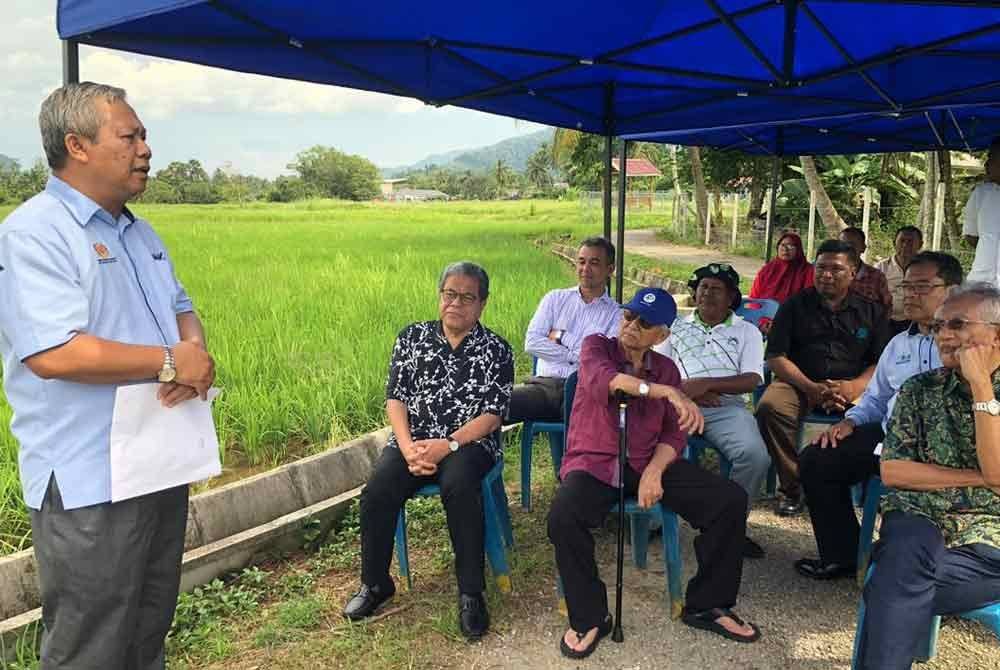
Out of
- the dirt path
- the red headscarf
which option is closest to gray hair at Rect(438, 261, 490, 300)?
the red headscarf

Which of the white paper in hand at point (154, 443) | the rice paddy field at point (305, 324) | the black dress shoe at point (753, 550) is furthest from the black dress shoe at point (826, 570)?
the white paper in hand at point (154, 443)

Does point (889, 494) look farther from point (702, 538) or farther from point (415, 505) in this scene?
point (415, 505)

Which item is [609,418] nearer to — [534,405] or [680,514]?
[680,514]

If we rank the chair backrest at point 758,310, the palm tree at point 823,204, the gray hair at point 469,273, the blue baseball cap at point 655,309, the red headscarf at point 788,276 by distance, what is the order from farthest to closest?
the palm tree at point 823,204, the red headscarf at point 788,276, the chair backrest at point 758,310, the gray hair at point 469,273, the blue baseball cap at point 655,309

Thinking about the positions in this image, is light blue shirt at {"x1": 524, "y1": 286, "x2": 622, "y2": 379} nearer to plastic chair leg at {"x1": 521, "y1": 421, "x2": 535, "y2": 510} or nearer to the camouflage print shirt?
plastic chair leg at {"x1": 521, "y1": 421, "x2": 535, "y2": 510}

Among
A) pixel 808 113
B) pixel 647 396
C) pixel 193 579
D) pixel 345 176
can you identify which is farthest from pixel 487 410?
pixel 345 176

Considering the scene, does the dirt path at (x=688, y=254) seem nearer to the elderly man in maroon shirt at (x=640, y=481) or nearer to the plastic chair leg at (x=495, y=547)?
the elderly man in maroon shirt at (x=640, y=481)

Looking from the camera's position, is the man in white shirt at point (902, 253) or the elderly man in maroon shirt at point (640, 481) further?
the man in white shirt at point (902, 253)

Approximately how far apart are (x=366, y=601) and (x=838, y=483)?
1.82 meters

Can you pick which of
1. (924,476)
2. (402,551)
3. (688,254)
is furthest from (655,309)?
(688,254)

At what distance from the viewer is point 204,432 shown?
174cm

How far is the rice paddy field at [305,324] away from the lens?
3566 millimetres

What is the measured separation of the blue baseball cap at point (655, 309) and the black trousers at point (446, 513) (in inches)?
32.0

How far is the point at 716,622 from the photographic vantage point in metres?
2.53
